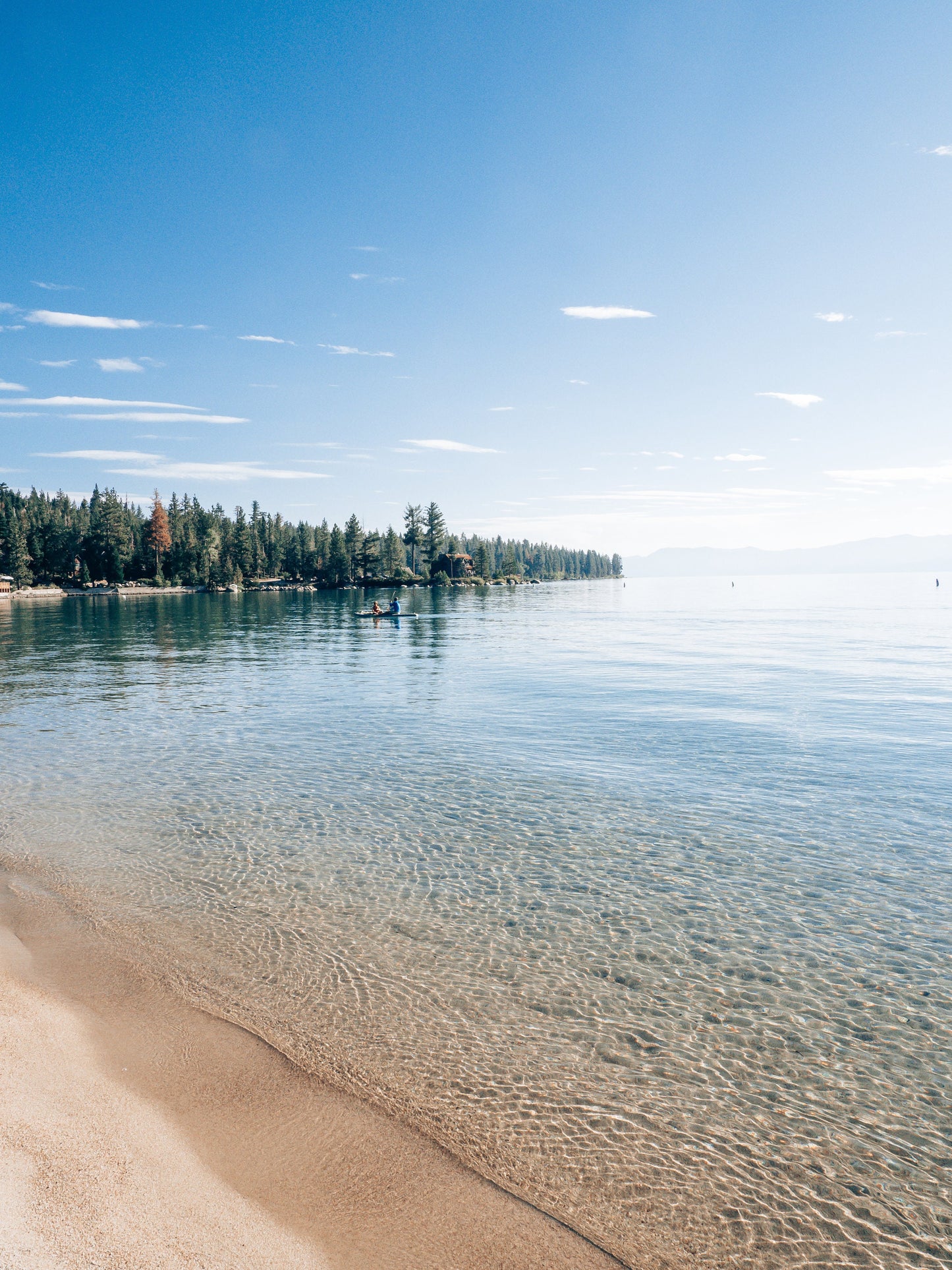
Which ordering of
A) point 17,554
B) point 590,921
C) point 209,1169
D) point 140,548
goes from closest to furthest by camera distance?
point 209,1169 < point 590,921 < point 17,554 < point 140,548

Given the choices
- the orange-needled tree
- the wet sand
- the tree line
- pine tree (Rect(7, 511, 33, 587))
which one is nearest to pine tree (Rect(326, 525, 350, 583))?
the tree line

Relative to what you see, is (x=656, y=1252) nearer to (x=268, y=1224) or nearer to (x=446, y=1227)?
(x=446, y=1227)

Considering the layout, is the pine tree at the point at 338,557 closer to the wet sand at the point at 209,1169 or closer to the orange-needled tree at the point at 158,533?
the orange-needled tree at the point at 158,533

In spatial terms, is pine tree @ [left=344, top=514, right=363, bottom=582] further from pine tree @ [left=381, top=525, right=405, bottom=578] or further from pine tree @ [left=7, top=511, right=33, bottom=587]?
pine tree @ [left=7, top=511, right=33, bottom=587]

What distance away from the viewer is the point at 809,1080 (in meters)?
7.41

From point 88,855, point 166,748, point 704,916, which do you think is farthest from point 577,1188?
point 166,748

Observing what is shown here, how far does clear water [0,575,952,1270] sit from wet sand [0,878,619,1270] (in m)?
0.42

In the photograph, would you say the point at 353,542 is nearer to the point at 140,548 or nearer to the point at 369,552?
the point at 369,552

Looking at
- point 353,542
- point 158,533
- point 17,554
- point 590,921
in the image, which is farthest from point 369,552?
point 590,921

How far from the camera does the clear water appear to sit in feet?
20.8

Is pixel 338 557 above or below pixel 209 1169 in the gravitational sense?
above

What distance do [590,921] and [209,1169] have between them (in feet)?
20.5

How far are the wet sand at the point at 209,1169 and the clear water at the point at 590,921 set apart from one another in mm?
422

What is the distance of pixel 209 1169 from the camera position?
19.6 ft
